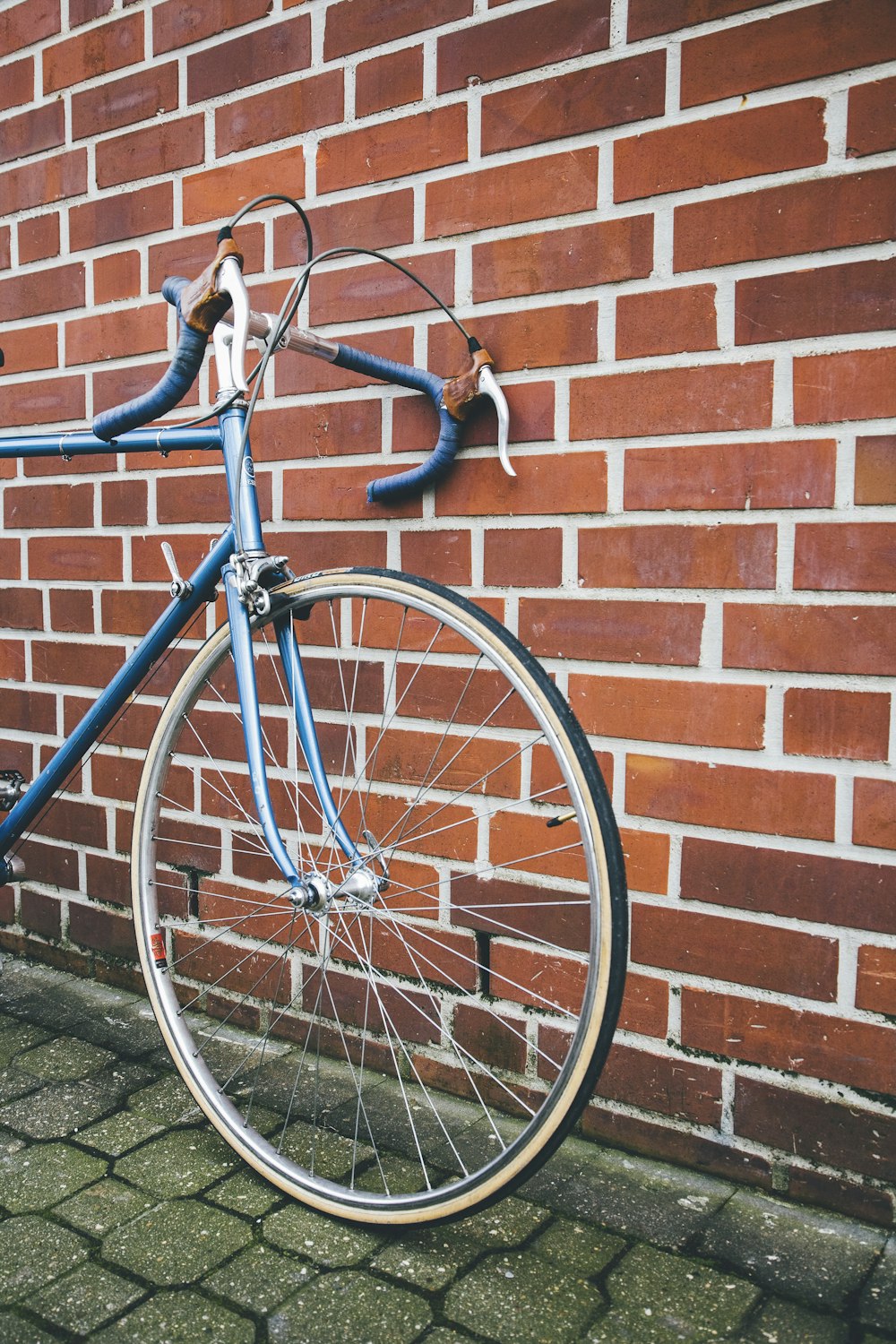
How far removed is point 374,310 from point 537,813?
93cm

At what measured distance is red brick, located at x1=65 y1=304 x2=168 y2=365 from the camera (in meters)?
2.21

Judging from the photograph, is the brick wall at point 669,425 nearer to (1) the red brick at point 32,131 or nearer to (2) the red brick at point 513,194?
(2) the red brick at point 513,194

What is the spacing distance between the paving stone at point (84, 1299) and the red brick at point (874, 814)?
1.13 meters

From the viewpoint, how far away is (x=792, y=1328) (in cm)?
129

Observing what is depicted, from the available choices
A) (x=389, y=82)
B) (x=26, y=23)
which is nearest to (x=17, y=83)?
(x=26, y=23)

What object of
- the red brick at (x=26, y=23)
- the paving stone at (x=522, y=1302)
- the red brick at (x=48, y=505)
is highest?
the red brick at (x=26, y=23)

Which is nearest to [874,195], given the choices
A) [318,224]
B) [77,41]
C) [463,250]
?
Result: [463,250]

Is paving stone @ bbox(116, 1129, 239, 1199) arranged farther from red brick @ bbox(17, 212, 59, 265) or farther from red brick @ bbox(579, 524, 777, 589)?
red brick @ bbox(17, 212, 59, 265)

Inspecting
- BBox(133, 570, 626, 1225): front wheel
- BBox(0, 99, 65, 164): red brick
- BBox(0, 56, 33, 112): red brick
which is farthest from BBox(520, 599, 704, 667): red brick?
BBox(0, 56, 33, 112): red brick

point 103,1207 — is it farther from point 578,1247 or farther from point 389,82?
point 389,82

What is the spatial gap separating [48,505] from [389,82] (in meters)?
1.18

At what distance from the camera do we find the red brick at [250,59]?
1.96 meters

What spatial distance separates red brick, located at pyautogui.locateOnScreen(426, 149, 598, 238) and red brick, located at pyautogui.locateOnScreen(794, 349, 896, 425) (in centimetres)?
45

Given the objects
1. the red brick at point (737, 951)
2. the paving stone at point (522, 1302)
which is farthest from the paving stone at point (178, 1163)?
the red brick at point (737, 951)
